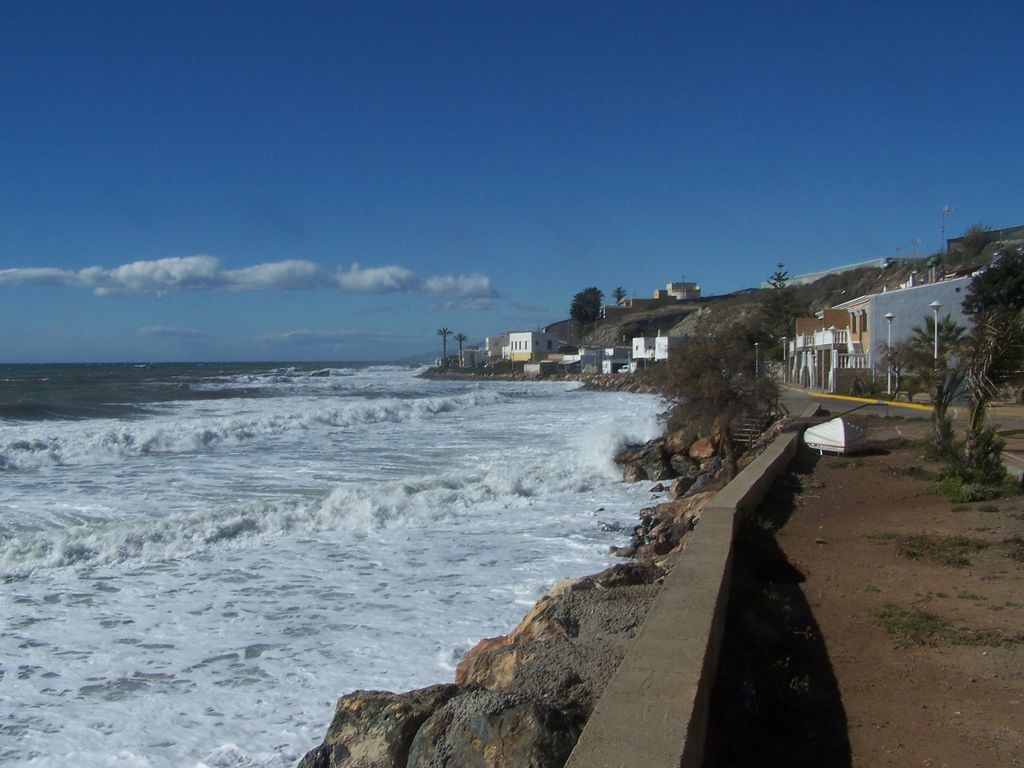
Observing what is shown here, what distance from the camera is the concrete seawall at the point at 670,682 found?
3.64 metres

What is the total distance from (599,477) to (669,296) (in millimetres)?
138900

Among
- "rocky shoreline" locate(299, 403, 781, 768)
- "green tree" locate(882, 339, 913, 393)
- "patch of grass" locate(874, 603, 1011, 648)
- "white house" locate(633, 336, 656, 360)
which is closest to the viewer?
"rocky shoreline" locate(299, 403, 781, 768)

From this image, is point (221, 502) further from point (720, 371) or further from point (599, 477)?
point (720, 371)

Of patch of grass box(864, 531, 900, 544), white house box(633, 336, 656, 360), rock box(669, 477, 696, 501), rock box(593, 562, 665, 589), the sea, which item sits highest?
Result: white house box(633, 336, 656, 360)

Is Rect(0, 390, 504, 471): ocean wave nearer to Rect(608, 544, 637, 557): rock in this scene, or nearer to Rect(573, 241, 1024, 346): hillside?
Rect(608, 544, 637, 557): rock

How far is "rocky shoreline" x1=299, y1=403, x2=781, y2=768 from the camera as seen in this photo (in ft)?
14.0

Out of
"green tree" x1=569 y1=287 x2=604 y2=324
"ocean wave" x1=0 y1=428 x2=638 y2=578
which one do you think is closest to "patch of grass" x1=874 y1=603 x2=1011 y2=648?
"ocean wave" x1=0 y1=428 x2=638 y2=578

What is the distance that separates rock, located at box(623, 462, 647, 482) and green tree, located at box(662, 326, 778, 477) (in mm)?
2373

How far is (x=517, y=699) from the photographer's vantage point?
459 cm

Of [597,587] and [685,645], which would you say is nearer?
[685,645]

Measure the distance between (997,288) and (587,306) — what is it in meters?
113

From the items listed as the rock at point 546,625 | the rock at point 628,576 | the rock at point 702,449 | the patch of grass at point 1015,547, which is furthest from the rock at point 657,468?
the rock at point 546,625

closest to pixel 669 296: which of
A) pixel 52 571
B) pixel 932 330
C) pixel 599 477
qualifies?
pixel 932 330

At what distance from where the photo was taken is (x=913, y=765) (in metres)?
4.36
